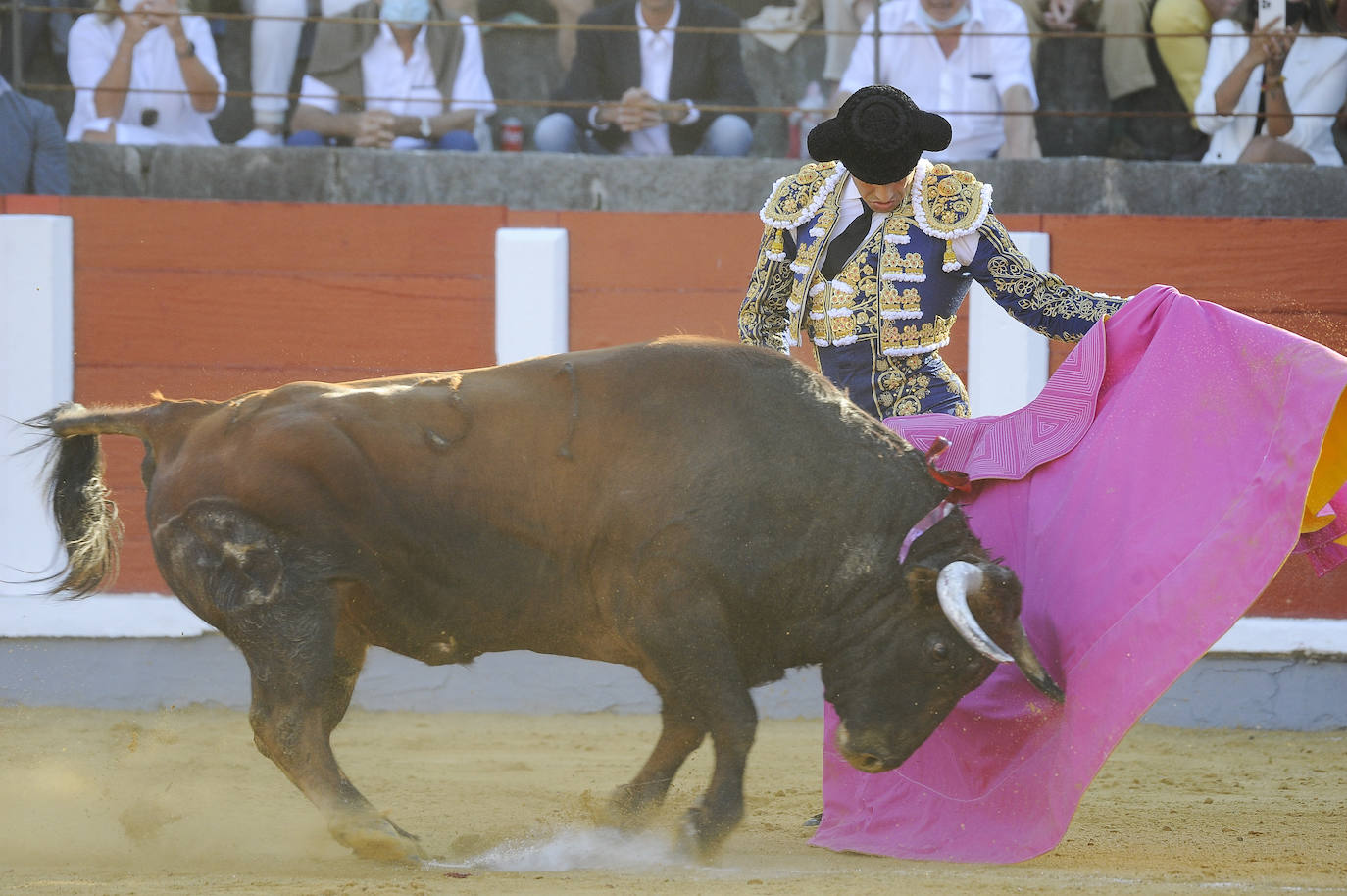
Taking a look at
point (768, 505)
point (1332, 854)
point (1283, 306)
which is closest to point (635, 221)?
point (1283, 306)

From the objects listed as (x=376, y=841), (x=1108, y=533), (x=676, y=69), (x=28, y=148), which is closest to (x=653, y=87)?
(x=676, y=69)

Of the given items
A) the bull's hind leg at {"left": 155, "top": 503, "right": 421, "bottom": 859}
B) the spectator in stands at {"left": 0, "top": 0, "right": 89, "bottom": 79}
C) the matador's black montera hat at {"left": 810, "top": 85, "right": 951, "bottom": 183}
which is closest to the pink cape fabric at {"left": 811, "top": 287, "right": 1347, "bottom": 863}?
the matador's black montera hat at {"left": 810, "top": 85, "right": 951, "bottom": 183}

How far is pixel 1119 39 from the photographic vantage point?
634 centimetres

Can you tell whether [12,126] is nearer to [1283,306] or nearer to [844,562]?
[844,562]

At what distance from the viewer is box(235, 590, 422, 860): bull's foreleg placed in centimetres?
291

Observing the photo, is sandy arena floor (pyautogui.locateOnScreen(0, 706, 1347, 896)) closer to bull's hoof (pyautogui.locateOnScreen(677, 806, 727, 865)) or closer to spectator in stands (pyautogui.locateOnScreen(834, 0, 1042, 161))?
bull's hoof (pyautogui.locateOnScreen(677, 806, 727, 865))

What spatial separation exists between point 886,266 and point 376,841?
1642 mm

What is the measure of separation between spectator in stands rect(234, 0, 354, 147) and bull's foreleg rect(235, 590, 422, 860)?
3756mm

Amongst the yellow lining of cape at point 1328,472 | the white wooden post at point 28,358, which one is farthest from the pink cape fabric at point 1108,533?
the white wooden post at point 28,358

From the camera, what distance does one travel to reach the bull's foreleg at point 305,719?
2908mm

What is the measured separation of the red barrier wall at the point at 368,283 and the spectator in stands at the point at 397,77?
96cm

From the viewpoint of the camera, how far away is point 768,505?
296 cm

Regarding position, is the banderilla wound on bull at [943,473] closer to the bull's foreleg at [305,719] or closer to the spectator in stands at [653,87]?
the bull's foreleg at [305,719]

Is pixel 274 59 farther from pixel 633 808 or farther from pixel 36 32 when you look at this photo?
pixel 633 808
